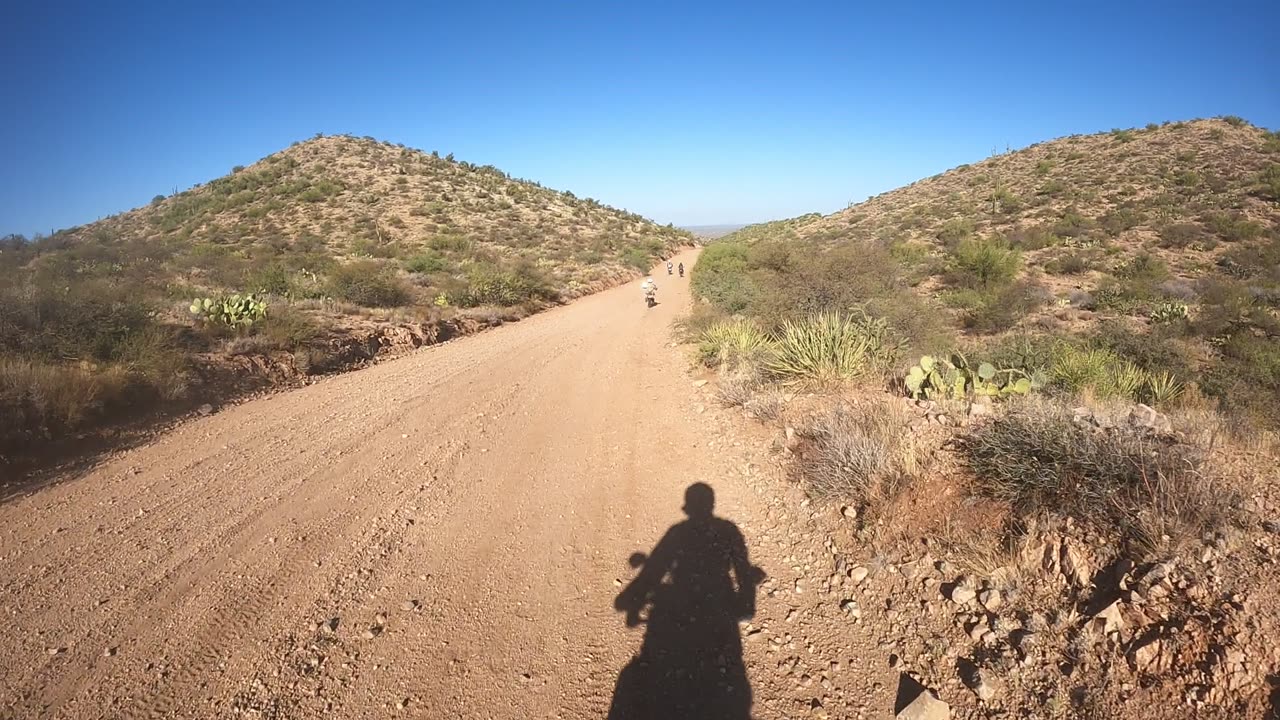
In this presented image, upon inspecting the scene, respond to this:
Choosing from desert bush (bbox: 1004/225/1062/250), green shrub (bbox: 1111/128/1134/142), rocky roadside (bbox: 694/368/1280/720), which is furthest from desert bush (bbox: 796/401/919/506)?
green shrub (bbox: 1111/128/1134/142)

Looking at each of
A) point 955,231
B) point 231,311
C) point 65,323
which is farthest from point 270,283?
point 955,231

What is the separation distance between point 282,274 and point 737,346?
50.4 feet

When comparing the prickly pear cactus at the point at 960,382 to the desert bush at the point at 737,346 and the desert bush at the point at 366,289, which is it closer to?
the desert bush at the point at 737,346

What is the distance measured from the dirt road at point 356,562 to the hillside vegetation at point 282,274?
1.71 meters

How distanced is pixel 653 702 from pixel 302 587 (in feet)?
9.03

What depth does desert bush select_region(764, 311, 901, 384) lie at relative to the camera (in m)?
7.43

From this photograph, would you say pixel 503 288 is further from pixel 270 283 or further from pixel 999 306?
pixel 999 306

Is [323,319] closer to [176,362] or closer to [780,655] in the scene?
[176,362]

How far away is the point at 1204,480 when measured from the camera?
3.05 metres

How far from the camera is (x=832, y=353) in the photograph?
25.1 feet

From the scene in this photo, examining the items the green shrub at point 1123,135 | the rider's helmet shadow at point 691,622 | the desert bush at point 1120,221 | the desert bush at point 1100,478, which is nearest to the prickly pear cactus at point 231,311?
the rider's helmet shadow at point 691,622

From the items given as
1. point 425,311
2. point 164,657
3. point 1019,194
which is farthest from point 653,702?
point 1019,194

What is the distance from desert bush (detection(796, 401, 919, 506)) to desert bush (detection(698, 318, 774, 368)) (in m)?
3.29

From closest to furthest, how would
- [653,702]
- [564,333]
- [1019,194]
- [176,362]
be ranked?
[653,702] → [176,362] → [564,333] → [1019,194]
